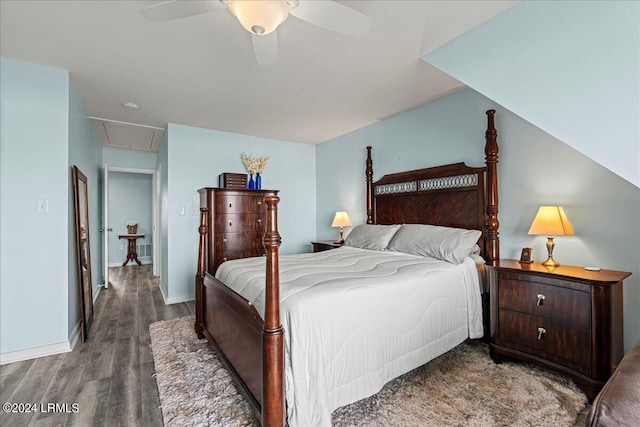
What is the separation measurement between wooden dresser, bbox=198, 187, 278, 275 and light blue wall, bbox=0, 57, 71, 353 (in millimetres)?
1501

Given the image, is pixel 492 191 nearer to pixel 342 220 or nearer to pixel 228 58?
pixel 342 220

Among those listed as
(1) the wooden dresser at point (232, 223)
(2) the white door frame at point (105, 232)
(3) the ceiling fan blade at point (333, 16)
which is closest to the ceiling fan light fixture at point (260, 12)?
(3) the ceiling fan blade at point (333, 16)

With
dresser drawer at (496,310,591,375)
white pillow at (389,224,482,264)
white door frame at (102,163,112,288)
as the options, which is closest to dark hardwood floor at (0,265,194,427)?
white door frame at (102,163,112,288)

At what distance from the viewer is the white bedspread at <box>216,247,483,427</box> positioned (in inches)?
57.9

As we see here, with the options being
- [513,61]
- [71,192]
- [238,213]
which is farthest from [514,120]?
[71,192]

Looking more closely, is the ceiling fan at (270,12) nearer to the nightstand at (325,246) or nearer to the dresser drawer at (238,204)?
the dresser drawer at (238,204)

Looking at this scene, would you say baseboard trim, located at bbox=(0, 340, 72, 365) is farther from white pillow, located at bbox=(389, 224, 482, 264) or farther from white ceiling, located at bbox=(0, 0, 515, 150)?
white pillow, located at bbox=(389, 224, 482, 264)

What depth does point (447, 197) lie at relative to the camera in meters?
3.14

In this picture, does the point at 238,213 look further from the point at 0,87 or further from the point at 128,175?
the point at 128,175

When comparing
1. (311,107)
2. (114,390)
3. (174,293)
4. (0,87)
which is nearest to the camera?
(114,390)

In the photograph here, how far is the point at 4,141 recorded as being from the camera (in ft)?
7.94

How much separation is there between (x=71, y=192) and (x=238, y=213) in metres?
1.81

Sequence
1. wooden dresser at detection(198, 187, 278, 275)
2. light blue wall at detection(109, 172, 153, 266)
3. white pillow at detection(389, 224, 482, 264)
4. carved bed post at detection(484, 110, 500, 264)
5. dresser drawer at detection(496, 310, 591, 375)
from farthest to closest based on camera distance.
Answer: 1. light blue wall at detection(109, 172, 153, 266)
2. wooden dresser at detection(198, 187, 278, 275)
3. carved bed post at detection(484, 110, 500, 264)
4. white pillow at detection(389, 224, 482, 264)
5. dresser drawer at detection(496, 310, 591, 375)

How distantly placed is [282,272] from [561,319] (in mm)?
1894
